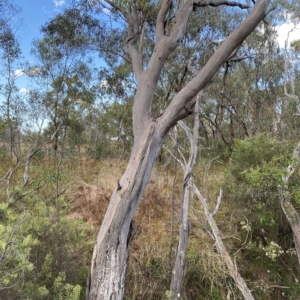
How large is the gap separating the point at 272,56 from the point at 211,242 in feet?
33.5

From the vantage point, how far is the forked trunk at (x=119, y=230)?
2713 millimetres

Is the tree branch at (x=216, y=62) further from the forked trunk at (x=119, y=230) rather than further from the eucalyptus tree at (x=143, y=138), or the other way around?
the forked trunk at (x=119, y=230)

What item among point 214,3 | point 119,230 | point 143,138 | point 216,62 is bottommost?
point 119,230

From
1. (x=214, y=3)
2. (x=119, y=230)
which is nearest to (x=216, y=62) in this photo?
(x=214, y=3)

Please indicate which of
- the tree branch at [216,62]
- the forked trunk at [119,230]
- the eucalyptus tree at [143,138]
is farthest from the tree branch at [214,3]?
the forked trunk at [119,230]

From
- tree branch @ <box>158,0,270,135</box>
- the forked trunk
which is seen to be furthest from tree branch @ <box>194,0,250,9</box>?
the forked trunk

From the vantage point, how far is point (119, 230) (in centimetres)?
279

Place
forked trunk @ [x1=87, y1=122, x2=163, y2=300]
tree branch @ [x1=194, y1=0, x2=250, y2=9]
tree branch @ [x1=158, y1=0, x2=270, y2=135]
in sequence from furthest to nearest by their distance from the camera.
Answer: tree branch @ [x1=194, y1=0, x2=250, y2=9] → tree branch @ [x1=158, y1=0, x2=270, y2=135] → forked trunk @ [x1=87, y1=122, x2=163, y2=300]

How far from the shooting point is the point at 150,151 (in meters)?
3.02

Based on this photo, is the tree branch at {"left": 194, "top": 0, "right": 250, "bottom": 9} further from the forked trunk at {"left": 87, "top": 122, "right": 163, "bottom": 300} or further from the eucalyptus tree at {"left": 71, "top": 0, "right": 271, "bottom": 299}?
the forked trunk at {"left": 87, "top": 122, "right": 163, "bottom": 300}

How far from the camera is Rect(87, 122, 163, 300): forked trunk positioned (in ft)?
8.90

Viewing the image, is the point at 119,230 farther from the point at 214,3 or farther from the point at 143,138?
the point at 214,3

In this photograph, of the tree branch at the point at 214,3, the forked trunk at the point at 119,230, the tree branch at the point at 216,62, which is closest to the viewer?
the forked trunk at the point at 119,230

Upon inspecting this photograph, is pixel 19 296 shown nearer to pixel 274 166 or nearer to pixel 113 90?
pixel 274 166
